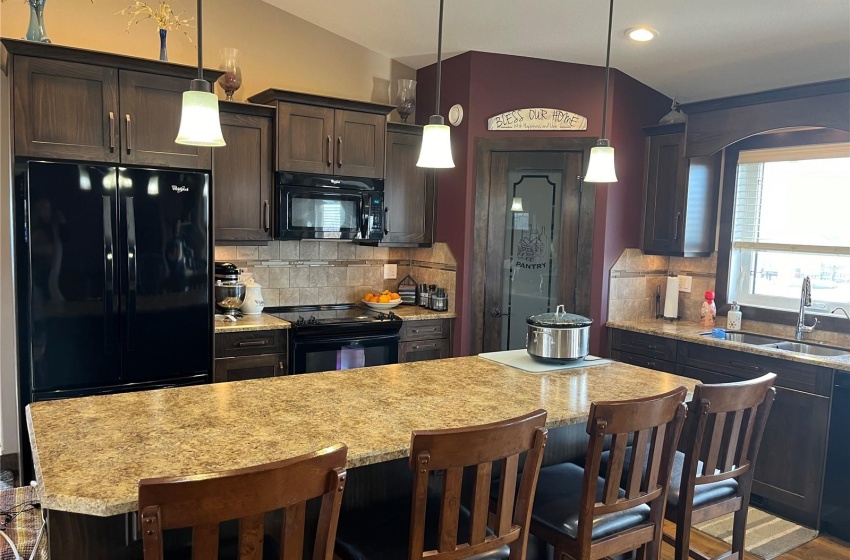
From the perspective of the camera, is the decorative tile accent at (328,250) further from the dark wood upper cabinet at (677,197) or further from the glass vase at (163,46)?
the dark wood upper cabinet at (677,197)

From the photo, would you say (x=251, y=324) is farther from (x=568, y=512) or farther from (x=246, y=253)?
(x=568, y=512)

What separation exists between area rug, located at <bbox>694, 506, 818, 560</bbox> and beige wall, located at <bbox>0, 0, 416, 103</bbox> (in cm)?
366

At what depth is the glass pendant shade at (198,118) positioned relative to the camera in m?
1.81

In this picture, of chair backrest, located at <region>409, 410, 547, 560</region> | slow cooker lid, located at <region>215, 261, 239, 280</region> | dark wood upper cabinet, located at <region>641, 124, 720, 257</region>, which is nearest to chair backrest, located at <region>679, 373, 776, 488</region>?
chair backrest, located at <region>409, 410, 547, 560</region>

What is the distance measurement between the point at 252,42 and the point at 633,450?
370cm

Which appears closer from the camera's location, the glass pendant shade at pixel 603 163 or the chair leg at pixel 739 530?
the chair leg at pixel 739 530

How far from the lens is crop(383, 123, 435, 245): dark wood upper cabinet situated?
180 inches

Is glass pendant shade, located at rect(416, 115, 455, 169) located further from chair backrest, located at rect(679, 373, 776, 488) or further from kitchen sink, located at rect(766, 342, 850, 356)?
kitchen sink, located at rect(766, 342, 850, 356)

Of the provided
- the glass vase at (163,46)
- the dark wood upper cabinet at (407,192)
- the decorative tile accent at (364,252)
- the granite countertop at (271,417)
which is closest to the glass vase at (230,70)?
the glass vase at (163,46)

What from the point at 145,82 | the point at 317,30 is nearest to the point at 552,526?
the point at 145,82

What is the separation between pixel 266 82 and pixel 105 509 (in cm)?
359

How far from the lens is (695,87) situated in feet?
13.8

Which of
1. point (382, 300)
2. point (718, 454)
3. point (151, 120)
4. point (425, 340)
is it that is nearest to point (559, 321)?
point (718, 454)

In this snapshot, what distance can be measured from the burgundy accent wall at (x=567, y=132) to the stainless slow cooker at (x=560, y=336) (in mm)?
1672
